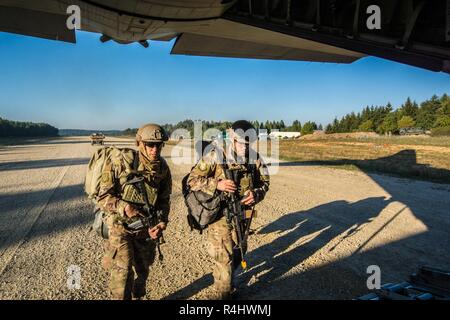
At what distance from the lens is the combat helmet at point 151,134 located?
3.38 meters

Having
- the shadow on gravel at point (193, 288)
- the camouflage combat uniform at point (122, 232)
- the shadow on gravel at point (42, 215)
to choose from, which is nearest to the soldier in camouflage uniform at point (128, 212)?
the camouflage combat uniform at point (122, 232)

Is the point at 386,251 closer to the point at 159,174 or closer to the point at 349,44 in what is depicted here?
the point at 349,44

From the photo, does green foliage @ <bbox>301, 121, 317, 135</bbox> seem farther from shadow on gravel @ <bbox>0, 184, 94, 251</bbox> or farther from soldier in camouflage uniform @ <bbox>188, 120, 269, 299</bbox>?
soldier in camouflage uniform @ <bbox>188, 120, 269, 299</bbox>

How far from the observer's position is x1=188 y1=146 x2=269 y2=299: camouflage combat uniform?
3.80 meters

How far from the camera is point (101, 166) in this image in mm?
3400

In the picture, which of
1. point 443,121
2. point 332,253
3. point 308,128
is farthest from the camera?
point 308,128

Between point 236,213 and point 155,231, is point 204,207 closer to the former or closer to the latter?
point 236,213

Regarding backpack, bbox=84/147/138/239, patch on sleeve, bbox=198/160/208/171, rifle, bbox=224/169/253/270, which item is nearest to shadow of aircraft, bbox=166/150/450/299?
rifle, bbox=224/169/253/270

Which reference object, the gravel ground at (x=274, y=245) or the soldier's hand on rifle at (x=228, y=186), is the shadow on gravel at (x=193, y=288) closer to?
A: the gravel ground at (x=274, y=245)

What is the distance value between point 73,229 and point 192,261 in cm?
321

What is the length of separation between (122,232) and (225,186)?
50.4 inches

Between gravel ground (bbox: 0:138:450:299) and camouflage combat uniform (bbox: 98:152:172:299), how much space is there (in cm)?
91

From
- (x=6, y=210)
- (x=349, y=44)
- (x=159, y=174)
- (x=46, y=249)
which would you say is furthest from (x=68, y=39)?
(x=349, y=44)

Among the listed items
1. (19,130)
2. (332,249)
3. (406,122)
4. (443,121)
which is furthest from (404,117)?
(19,130)
